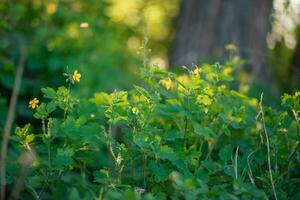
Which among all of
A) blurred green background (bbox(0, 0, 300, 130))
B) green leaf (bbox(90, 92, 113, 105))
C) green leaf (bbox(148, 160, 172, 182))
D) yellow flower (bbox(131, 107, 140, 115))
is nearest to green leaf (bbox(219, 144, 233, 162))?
green leaf (bbox(148, 160, 172, 182))

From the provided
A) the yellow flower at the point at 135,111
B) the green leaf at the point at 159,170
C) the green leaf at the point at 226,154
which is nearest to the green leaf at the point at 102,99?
the yellow flower at the point at 135,111

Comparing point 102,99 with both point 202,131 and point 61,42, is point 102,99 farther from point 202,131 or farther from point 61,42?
point 61,42

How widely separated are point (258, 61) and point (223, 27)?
54 centimetres

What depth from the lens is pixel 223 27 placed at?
215 inches

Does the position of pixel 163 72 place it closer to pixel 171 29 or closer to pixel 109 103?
pixel 109 103

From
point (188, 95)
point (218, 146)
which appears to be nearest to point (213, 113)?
point (188, 95)

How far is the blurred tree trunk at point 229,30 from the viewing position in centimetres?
538

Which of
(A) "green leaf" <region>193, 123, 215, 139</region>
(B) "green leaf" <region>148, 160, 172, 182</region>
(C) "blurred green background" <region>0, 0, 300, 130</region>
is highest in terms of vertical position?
(C) "blurred green background" <region>0, 0, 300, 130</region>

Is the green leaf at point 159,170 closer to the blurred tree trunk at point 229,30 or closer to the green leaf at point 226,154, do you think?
the green leaf at point 226,154

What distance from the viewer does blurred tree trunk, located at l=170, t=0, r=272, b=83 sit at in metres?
5.38

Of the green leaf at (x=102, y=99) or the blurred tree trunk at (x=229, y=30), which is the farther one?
the blurred tree trunk at (x=229, y=30)

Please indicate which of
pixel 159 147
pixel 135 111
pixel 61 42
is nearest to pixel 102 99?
pixel 135 111

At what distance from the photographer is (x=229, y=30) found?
5.42 meters

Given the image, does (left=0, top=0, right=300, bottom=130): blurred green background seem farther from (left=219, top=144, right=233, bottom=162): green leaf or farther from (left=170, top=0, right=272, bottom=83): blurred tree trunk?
(left=219, top=144, right=233, bottom=162): green leaf
